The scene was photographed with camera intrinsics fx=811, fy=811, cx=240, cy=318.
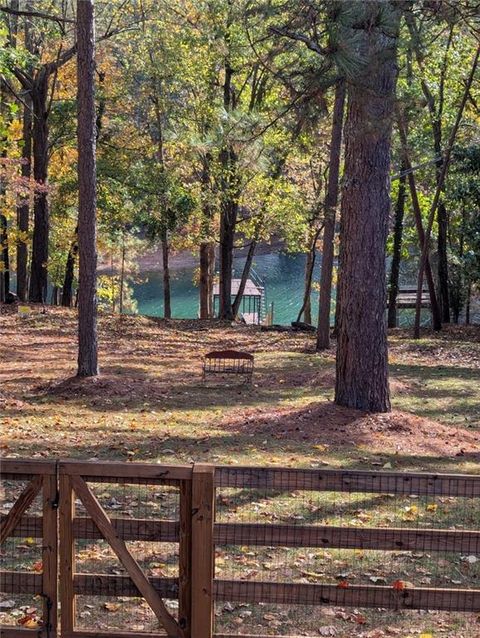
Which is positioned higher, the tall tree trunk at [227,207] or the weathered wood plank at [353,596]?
the tall tree trunk at [227,207]

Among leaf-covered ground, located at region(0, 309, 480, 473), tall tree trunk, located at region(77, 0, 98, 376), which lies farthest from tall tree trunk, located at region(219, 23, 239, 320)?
tall tree trunk, located at region(77, 0, 98, 376)

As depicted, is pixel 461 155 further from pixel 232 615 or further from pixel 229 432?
pixel 232 615

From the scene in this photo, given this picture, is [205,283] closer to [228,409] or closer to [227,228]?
[227,228]

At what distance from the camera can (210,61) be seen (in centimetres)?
2842

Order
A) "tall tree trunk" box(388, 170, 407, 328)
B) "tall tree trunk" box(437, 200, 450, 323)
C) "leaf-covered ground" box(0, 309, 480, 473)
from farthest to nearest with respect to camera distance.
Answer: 1. "tall tree trunk" box(437, 200, 450, 323)
2. "tall tree trunk" box(388, 170, 407, 328)
3. "leaf-covered ground" box(0, 309, 480, 473)

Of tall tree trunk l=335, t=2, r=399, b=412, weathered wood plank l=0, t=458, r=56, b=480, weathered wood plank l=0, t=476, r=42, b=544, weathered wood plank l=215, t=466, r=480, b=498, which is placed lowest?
weathered wood plank l=0, t=476, r=42, b=544

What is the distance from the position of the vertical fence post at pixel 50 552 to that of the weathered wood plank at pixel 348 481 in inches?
36.6

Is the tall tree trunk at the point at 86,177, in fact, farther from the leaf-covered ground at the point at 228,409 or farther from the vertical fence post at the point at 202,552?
the vertical fence post at the point at 202,552

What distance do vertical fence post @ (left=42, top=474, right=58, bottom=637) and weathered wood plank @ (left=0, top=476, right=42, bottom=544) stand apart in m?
0.05

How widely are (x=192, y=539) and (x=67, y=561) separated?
0.73m

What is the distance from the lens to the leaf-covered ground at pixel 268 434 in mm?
5492

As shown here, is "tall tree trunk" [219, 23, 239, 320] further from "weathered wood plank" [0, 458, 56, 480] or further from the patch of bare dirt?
"weathered wood plank" [0, 458, 56, 480]

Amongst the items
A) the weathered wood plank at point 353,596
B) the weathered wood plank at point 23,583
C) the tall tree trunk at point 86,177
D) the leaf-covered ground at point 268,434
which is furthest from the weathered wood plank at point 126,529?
the tall tree trunk at point 86,177

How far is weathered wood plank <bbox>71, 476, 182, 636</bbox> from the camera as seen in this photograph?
452 cm
